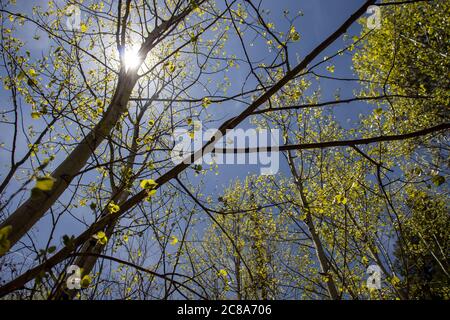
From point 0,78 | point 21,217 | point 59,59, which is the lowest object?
point 21,217

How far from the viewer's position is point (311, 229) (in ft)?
18.1

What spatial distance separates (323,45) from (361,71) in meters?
9.10

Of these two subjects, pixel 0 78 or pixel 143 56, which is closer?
pixel 143 56

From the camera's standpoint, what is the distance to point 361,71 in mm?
9367

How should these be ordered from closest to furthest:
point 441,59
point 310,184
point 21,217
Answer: point 21,217 → point 441,59 → point 310,184
